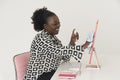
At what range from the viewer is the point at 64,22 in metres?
2.85

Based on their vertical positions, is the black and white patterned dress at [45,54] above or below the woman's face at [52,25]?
below

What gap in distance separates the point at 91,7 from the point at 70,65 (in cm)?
84

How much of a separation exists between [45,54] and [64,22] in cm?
84

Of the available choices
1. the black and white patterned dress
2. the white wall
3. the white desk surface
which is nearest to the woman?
the black and white patterned dress

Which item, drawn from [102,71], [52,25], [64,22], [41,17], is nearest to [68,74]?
[102,71]

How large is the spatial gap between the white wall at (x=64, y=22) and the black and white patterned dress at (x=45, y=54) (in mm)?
683

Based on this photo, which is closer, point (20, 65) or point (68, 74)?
point (68, 74)

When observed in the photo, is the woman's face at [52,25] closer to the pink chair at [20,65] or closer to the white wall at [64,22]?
the pink chair at [20,65]

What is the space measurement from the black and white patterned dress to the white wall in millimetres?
683

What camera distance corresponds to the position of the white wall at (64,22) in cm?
274

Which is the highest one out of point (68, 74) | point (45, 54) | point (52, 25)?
point (52, 25)

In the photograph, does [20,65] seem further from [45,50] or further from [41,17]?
[41,17]

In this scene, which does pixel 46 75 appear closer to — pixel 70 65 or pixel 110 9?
pixel 70 65

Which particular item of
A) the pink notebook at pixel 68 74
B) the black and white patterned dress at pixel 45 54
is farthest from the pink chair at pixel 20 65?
the pink notebook at pixel 68 74
